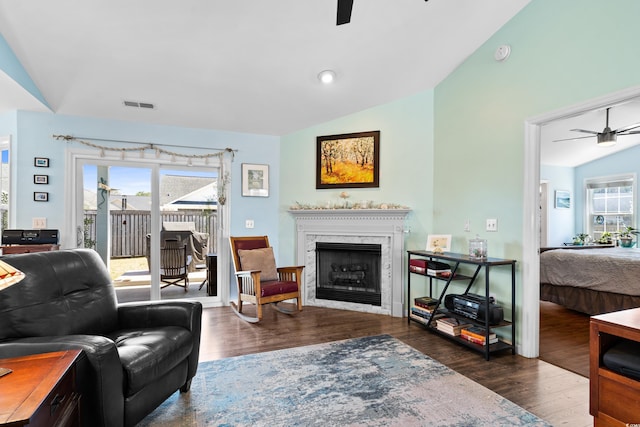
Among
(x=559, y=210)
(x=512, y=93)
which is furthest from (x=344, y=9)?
(x=559, y=210)

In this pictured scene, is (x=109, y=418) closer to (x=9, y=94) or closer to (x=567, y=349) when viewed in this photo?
(x=9, y=94)

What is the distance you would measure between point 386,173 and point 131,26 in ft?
10.0

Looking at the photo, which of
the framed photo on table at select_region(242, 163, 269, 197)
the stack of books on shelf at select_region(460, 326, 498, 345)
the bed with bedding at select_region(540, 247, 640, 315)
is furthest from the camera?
the framed photo on table at select_region(242, 163, 269, 197)

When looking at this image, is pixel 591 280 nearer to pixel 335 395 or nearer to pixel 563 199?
pixel 335 395

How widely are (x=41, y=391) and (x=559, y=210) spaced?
28.5ft

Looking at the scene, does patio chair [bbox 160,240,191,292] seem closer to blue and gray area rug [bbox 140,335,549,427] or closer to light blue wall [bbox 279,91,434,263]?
light blue wall [bbox 279,91,434,263]

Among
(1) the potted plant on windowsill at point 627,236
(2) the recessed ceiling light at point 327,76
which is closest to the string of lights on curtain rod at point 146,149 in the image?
(2) the recessed ceiling light at point 327,76

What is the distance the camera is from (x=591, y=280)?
4109 mm

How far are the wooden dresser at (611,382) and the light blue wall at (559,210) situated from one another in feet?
21.0

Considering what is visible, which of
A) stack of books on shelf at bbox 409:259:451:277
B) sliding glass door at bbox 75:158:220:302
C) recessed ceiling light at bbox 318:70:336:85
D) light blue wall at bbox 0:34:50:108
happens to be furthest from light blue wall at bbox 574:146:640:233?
light blue wall at bbox 0:34:50:108

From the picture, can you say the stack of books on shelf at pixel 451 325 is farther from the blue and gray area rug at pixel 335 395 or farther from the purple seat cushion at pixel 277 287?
the purple seat cushion at pixel 277 287

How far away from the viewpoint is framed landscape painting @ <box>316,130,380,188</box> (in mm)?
4473

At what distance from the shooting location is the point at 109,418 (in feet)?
5.37

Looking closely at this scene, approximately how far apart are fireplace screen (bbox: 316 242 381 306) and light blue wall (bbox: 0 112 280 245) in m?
0.83
